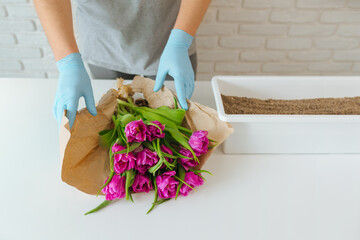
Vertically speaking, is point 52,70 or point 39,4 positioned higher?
point 39,4

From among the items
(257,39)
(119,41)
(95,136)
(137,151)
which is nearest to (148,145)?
(137,151)

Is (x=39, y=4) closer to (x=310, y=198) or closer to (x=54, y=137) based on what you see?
(x=54, y=137)

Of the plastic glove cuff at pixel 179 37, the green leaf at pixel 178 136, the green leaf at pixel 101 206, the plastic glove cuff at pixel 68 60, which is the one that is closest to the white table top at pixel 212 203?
the green leaf at pixel 101 206

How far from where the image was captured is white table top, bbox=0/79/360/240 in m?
0.64

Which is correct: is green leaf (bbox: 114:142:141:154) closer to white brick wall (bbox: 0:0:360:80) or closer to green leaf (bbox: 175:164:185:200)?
green leaf (bbox: 175:164:185:200)

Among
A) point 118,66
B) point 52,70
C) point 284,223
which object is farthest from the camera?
point 52,70

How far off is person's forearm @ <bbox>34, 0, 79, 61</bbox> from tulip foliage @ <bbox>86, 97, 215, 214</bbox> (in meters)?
0.33

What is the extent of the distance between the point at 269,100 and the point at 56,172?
2.26 ft

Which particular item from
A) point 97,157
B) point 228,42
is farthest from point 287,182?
point 228,42

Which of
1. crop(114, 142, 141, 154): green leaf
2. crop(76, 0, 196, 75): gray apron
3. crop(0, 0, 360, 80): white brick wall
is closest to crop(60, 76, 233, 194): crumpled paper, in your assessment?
crop(114, 142, 141, 154): green leaf

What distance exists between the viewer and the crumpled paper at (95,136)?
2.17 feet

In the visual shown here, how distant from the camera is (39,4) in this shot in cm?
89

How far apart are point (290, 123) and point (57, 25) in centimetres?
76

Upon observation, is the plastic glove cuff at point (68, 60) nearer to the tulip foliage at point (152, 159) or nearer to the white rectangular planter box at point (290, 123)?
the tulip foliage at point (152, 159)
